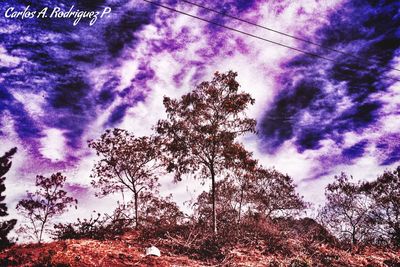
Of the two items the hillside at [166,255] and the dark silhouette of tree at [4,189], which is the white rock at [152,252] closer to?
the hillside at [166,255]

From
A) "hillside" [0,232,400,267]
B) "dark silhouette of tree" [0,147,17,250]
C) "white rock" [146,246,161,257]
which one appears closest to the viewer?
"hillside" [0,232,400,267]

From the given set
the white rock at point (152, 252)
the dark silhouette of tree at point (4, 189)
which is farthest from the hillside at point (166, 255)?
the dark silhouette of tree at point (4, 189)

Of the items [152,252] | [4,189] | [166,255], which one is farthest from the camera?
[4,189]

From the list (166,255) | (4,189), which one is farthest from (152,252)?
(4,189)

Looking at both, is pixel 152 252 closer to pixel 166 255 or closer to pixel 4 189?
pixel 166 255

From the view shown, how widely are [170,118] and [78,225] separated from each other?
21.0 ft

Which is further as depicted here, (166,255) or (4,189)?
(4,189)

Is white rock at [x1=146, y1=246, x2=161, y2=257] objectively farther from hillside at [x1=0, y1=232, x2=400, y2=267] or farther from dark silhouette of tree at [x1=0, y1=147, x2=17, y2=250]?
dark silhouette of tree at [x1=0, y1=147, x2=17, y2=250]

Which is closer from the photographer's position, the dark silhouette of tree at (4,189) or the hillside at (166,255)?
the hillside at (166,255)

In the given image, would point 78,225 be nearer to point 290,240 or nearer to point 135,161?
point 290,240

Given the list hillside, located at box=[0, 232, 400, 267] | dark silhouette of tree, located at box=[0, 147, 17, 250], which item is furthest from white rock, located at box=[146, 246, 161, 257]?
dark silhouette of tree, located at box=[0, 147, 17, 250]

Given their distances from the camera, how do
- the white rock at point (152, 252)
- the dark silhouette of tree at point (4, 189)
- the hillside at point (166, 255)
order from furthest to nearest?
the dark silhouette of tree at point (4, 189) → the white rock at point (152, 252) → the hillside at point (166, 255)

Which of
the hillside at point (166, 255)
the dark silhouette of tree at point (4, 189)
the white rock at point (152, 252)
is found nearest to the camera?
the hillside at point (166, 255)

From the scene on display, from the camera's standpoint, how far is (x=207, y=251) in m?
9.82
